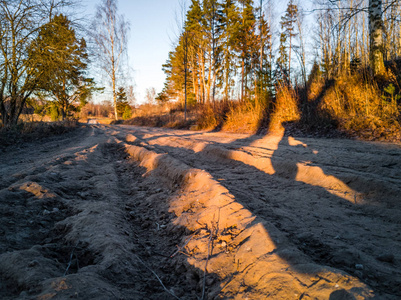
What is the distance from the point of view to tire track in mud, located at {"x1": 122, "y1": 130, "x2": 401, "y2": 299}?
1.36m

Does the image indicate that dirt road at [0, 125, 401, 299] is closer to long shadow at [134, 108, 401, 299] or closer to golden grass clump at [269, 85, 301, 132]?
long shadow at [134, 108, 401, 299]

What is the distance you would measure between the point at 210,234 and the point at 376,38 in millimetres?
9654

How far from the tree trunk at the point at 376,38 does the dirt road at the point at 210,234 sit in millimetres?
5746

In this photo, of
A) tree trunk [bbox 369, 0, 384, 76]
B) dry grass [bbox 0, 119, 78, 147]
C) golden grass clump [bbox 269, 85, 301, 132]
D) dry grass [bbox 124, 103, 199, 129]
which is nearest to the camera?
dry grass [bbox 0, 119, 78, 147]

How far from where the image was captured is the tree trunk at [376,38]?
7.56m

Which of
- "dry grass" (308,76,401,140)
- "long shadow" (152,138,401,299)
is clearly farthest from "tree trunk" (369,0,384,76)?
"long shadow" (152,138,401,299)

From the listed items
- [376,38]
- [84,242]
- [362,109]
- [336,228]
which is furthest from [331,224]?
[376,38]

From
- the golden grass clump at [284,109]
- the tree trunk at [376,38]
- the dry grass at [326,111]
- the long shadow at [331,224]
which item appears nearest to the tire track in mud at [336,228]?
the long shadow at [331,224]

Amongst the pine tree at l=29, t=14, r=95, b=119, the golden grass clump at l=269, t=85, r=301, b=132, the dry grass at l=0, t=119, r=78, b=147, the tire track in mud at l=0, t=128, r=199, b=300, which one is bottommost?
the tire track in mud at l=0, t=128, r=199, b=300

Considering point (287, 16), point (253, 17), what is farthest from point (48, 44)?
point (287, 16)

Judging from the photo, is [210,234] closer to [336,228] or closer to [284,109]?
[336,228]

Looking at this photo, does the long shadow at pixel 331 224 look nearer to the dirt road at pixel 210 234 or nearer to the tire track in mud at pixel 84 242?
the dirt road at pixel 210 234

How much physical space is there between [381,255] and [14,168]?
5414 millimetres

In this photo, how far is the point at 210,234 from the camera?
1.90 meters
